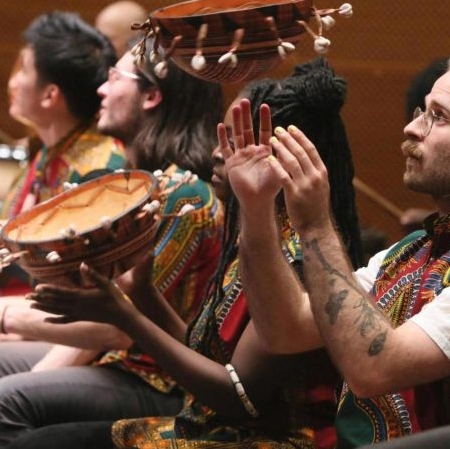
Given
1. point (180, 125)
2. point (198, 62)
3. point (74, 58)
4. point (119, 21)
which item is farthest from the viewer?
point (119, 21)

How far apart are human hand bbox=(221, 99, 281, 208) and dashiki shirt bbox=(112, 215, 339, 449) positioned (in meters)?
0.25

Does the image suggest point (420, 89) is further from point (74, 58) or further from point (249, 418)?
point (249, 418)

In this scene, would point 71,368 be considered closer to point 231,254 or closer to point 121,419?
point 121,419

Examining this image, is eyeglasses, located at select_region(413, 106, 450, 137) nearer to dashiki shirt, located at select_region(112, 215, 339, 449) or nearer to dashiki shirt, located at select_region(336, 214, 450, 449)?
dashiki shirt, located at select_region(336, 214, 450, 449)

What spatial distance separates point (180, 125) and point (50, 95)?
824 millimetres

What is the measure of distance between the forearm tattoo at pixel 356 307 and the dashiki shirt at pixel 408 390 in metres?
0.16

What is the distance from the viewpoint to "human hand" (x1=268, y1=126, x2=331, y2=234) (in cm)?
196

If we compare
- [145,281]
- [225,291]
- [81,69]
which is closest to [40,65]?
[81,69]

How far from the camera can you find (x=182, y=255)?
2844mm

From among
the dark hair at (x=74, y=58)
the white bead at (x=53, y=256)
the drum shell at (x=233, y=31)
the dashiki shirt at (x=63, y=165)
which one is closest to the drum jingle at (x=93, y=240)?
the white bead at (x=53, y=256)

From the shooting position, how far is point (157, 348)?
2.39 meters

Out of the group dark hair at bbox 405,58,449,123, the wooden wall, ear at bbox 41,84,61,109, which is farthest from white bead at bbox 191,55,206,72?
the wooden wall

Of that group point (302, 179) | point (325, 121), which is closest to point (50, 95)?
point (325, 121)

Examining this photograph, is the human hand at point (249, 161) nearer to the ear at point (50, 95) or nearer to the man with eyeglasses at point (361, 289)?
the man with eyeglasses at point (361, 289)
